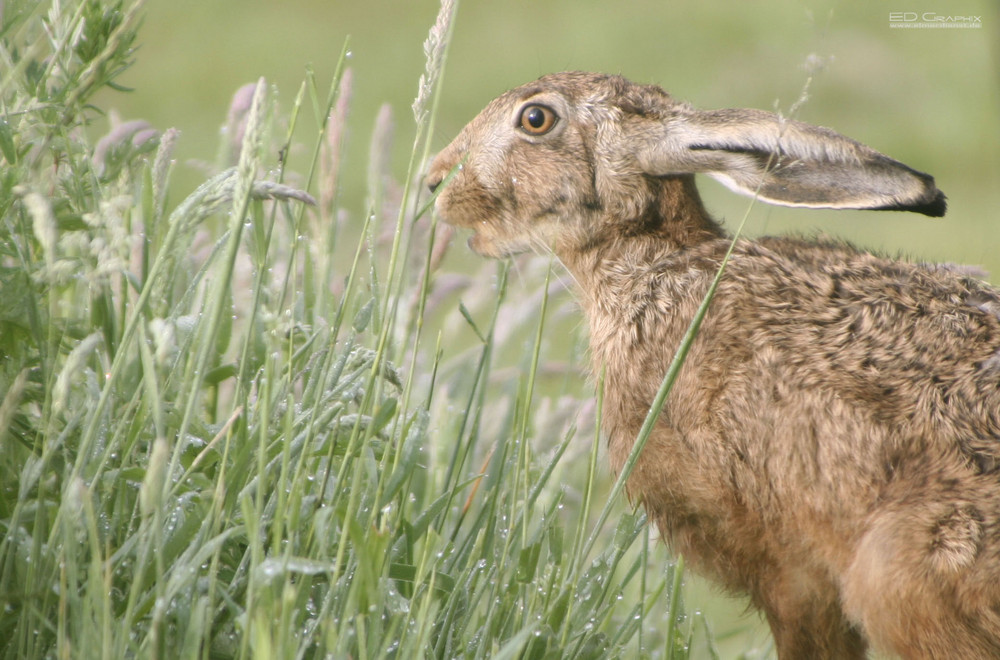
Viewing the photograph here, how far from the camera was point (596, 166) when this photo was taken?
3.56m

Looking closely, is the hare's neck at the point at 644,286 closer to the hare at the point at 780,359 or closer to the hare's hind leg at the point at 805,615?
the hare at the point at 780,359

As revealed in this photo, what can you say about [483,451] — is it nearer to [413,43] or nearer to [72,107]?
[72,107]

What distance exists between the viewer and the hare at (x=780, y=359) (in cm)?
251

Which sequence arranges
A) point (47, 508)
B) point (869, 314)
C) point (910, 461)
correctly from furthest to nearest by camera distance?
point (869, 314) → point (910, 461) → point (47, 508)

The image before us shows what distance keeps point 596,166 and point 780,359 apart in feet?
3.35

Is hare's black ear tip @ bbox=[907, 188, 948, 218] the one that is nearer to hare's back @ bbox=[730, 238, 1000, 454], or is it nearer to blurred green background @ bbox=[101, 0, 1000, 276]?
hare's back @ bbox=[730, 238, 1000, 454]

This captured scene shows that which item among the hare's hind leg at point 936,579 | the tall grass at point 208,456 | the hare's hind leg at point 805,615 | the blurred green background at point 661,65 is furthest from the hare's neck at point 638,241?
the blurred green background at point 661,65

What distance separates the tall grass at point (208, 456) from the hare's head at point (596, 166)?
785mm

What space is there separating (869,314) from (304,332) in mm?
1429

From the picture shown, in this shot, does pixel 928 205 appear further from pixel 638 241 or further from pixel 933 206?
pixel 638 241

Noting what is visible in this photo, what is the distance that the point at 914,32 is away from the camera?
40.5 ft

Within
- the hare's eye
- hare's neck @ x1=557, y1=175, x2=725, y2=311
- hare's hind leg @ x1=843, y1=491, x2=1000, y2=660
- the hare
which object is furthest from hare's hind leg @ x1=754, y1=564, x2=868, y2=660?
the hare's eye

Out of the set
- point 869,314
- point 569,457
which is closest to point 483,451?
point 569,457

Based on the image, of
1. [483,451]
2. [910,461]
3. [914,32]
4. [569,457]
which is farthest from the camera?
[914,32]
